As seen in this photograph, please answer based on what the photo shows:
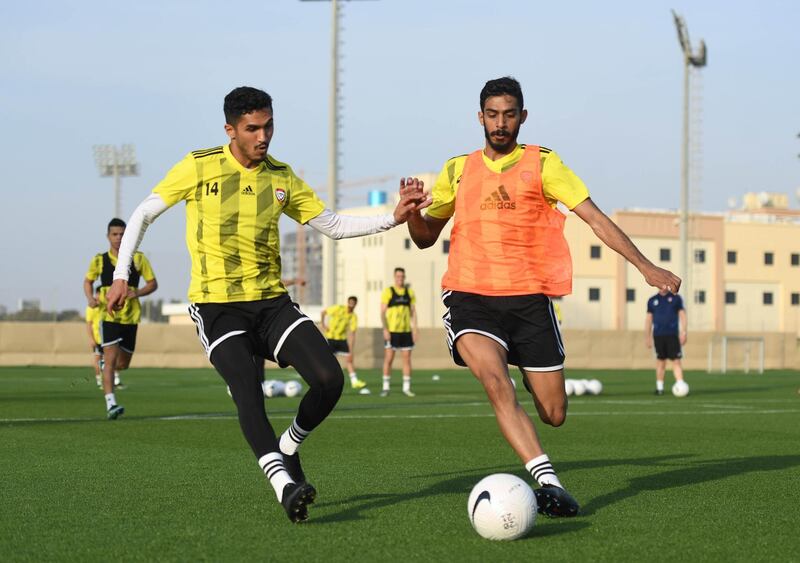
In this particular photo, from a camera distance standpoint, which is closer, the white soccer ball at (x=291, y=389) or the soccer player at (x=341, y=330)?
the white soccer ball at (x=291, y=389)

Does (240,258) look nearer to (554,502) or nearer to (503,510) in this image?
(503,510)

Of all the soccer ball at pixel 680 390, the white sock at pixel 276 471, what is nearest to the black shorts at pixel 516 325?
the white sock at pixel 276 471

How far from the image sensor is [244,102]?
670cm

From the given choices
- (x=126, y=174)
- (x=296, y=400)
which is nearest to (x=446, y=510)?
(x=296, y=400)

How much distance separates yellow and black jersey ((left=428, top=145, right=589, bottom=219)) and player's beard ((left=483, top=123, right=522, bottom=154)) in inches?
1.6

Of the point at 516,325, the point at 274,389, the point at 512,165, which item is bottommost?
the point at 274,389

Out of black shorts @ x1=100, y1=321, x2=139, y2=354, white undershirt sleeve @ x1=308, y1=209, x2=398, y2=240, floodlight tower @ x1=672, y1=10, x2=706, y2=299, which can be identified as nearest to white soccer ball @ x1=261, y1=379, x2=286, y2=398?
black shorts @ x1=100, y1=321, x2=139, y2=354

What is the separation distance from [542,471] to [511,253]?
1289mm

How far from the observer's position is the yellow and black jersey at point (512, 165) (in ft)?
22.8

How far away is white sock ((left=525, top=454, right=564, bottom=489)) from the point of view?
21.6ft

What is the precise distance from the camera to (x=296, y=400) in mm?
19703

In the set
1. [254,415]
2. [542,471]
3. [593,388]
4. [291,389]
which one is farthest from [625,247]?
[593,388]

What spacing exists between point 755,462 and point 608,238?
4.04 meters

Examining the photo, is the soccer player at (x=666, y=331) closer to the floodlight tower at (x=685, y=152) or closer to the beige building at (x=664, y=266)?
the floodlight tower at (x=685, y=152)
